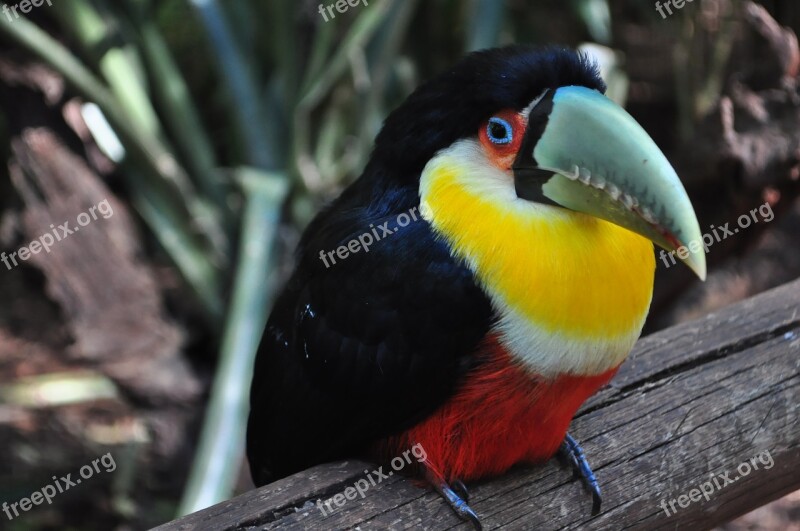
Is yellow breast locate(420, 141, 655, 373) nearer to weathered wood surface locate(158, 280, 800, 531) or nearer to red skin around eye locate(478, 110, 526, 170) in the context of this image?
red skin around eye locate(478, 110, 526, 170)

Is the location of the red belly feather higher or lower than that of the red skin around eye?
lower

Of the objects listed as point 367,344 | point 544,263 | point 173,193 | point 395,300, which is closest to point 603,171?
point 544,263

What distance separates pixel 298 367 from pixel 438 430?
343mm

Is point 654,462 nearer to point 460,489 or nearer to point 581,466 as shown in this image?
point 581,466

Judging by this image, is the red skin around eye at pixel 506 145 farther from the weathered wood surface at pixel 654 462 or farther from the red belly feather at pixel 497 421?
the weathered wood surface at pixel 654 462

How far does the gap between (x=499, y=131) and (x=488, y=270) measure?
0.86 feet

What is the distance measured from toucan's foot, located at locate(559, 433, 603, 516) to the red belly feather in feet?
0.11

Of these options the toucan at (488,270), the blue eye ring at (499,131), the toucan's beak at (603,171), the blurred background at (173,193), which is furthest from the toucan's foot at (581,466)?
the blurred background at (173,193)

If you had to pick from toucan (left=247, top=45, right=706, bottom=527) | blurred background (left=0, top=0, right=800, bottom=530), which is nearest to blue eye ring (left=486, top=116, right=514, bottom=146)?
toucan (left=247, top=45, right=706, bottom=527)

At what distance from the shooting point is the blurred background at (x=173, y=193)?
367 cm

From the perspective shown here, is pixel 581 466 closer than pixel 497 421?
No

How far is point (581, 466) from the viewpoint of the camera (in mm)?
1776

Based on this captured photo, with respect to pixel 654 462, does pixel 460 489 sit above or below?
above

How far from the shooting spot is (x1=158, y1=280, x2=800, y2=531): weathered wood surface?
1652mm
